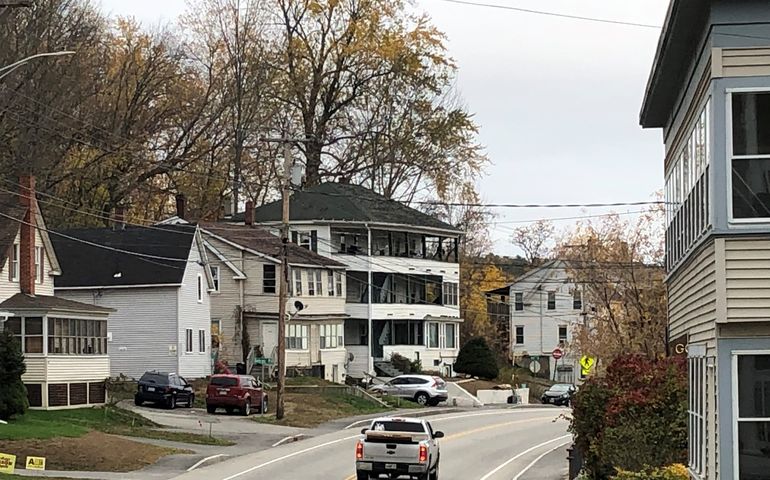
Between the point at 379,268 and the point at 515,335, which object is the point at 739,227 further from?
the point at 515,335

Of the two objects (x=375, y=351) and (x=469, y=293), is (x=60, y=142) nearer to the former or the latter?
(x=375, y=351)

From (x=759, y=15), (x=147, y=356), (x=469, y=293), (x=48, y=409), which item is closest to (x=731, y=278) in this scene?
(x=759, y=15)

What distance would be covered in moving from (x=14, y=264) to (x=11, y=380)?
811 cm

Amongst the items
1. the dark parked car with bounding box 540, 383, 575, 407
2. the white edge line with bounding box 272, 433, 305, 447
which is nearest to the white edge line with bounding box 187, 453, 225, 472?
the white edge line with bounding box 272, 433, 305, 447

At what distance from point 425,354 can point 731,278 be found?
6920 centimetres

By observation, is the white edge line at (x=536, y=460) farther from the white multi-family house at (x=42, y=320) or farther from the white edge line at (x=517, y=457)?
the white multi-family house at (x=42, y=320)

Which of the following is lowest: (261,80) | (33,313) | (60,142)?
(33,313)

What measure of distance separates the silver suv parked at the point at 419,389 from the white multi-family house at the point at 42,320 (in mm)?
20343

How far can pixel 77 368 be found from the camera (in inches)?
1951

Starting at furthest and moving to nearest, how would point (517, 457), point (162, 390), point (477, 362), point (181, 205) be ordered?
point (477, 362), point (181, 205), point (162, 390), point (517, 457)

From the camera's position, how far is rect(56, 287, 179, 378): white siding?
6209 centimetres

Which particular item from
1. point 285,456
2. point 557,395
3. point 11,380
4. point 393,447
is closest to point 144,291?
point 11,380

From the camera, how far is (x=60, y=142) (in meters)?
63.3

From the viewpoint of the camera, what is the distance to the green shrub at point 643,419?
23453 millimetres
